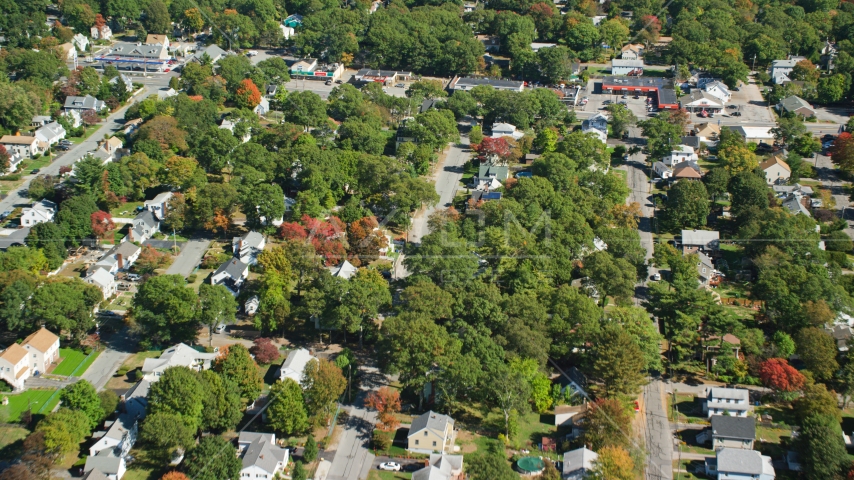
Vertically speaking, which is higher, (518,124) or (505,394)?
(505,394)

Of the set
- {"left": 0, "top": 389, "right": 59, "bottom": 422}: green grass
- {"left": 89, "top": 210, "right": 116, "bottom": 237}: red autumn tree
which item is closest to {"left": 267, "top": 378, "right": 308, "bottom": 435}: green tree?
{"left": 0, "top": 389, "right": 59, "bottom": 422}: green grass

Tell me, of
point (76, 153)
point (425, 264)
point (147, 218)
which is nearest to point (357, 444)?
point (425, 264)

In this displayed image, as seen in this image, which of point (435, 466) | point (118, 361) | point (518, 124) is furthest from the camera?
point (518, 124)

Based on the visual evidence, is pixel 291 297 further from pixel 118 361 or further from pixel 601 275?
pixel 601 275

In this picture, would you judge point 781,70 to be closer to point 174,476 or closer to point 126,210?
point 126,210

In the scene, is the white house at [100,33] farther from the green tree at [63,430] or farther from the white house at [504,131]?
the green tree at [63,430]

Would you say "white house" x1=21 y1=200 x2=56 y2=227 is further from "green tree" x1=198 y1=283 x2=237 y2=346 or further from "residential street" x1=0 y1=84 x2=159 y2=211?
"green tree" x1=198 y1=283 x2=237 y2=346

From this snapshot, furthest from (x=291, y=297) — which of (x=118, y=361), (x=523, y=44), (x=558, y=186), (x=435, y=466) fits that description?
(x=523, y=44)
